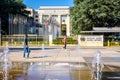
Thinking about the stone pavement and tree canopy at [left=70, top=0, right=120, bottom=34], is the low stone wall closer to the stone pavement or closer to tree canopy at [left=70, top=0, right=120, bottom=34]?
tree canopy at [left=70, top=0, right=120, bottom=34]

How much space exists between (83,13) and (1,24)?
2050 centimetres

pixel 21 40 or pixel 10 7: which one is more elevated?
pixel 10 7

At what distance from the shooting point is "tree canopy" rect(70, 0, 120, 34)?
5253 cm

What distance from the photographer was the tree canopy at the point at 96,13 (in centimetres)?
5253

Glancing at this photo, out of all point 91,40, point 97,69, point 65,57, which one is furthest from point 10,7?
point 97,69

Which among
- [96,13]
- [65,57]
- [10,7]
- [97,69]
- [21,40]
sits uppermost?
[10,7]

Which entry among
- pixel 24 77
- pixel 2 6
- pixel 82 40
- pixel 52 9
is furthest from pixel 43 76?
pixel 52 9

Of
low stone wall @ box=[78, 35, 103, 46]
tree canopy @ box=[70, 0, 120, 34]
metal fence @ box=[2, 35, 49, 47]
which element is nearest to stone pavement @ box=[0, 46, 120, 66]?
low stone wall @ box=[78, 35, 103, 46]

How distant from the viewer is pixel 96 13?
52.5 metres

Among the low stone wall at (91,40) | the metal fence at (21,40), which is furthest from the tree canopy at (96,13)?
the metal fence at (21,40)

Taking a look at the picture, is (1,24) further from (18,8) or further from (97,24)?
(97,24)

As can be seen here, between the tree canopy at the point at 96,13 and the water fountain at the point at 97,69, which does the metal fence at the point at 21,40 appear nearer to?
the tree canopy at the point at 96,13

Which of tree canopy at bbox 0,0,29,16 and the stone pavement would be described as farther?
tree canopy at bbox 0,0,29,16

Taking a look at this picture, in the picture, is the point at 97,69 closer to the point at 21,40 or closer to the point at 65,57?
the point at 65,57
